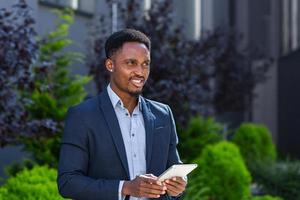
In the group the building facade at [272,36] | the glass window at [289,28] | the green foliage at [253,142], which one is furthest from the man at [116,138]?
the glass window at [289,28]

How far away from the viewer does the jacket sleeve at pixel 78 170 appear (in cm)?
300

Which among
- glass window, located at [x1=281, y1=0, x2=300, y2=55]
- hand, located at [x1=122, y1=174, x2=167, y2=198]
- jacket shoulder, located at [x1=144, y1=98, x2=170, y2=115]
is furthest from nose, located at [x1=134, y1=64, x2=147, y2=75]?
glass window, located at [x1=281, y1=0, x2=300, y2=55]

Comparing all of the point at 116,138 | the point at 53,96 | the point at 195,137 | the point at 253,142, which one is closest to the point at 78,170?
the point at 116,138

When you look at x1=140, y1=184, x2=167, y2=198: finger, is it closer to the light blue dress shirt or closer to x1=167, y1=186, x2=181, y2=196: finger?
x1=167, y1=186, x2=181, y2=196: finger

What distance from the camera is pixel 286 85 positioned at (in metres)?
20.2

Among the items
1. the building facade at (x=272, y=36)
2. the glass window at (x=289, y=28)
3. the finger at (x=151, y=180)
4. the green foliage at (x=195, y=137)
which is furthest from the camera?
the glass window at (x=289, y=28)

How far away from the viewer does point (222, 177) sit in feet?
27.0

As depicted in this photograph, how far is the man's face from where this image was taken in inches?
123

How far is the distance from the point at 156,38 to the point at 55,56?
177cm

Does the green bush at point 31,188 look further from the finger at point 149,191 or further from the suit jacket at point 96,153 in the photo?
the finger at point 149,191

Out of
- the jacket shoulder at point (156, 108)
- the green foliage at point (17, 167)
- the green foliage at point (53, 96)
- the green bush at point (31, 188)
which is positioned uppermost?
the jacket shoulder at point (156, 108)

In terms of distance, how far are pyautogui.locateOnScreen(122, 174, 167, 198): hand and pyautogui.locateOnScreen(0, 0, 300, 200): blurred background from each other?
285 centimetres

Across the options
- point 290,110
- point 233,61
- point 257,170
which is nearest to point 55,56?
point 257,170

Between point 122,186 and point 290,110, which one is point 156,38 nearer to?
point 122,186
